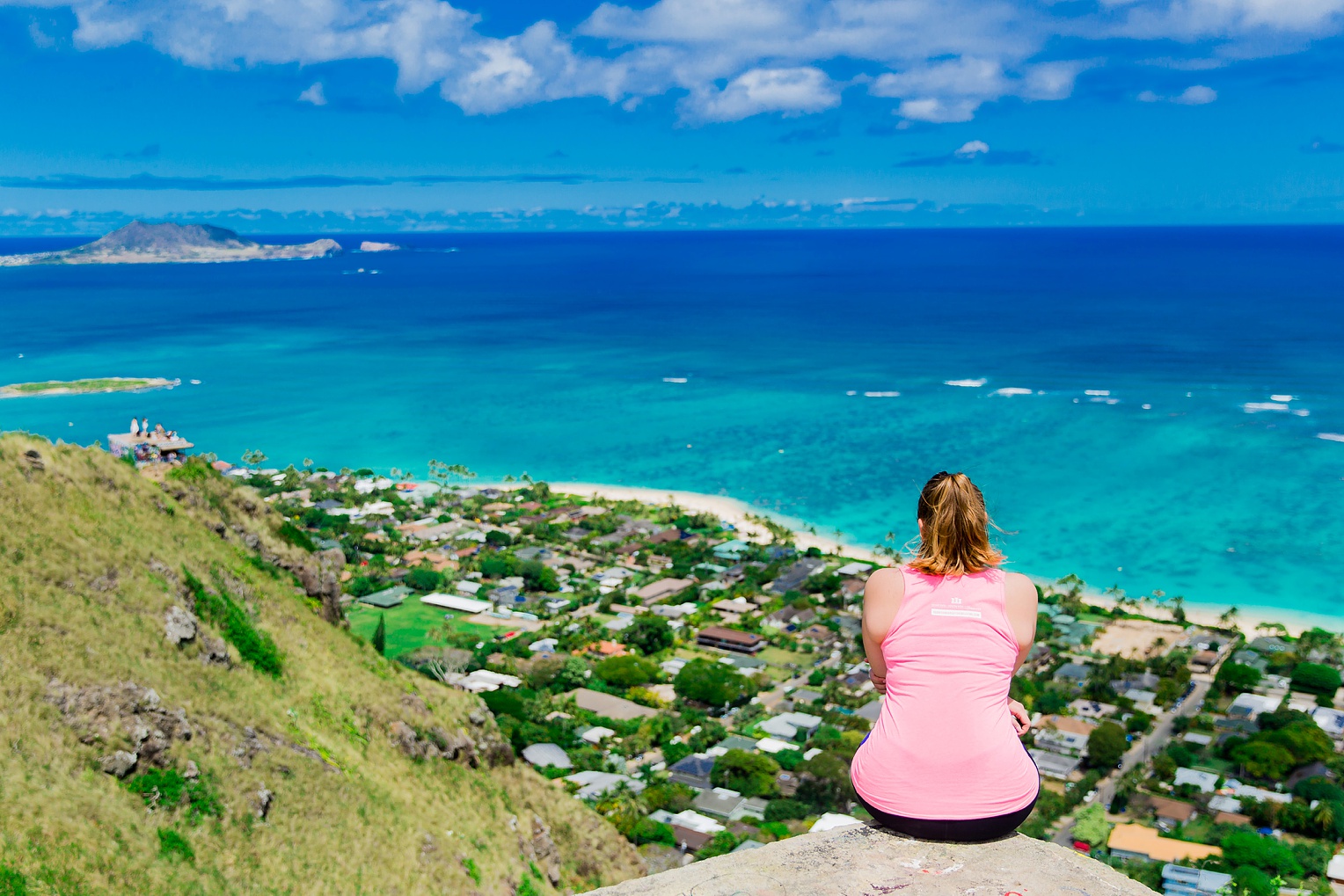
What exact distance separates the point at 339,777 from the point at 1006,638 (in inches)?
501

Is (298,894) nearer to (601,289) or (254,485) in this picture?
(254,485)

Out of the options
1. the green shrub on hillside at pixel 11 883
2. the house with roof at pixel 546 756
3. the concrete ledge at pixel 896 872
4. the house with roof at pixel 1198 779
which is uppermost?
the concrete ledge at pixel 896 872

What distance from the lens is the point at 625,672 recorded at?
111 ft

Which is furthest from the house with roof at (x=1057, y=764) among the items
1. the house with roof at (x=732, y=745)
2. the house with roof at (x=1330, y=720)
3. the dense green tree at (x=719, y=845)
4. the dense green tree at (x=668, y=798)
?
the dense green tree at (x=668, y=798)

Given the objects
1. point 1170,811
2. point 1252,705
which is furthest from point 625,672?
point 1252,705

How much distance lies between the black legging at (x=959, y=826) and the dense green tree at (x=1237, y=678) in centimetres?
3396

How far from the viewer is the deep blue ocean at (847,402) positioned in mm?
50281

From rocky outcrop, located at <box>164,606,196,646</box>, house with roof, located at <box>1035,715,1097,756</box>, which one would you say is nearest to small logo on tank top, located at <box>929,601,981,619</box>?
rocky outcrop, located at <box>164,606,196,646</box>

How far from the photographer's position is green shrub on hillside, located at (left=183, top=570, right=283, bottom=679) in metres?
16.3

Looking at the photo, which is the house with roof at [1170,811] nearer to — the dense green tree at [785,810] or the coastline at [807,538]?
the dense green tree at [785,810]

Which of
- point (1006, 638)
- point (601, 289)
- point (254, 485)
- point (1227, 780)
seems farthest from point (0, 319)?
point (1006, 638)

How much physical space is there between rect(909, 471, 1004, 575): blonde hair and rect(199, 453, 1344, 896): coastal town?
42.9 feet

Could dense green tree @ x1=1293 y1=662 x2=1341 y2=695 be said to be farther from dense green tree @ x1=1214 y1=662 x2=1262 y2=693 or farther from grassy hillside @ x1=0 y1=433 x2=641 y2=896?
grassy hillside @ x1=0 y1=433 x2=641 y2=896

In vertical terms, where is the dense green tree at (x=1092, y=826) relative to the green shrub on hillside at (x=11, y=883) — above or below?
below
